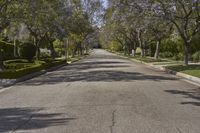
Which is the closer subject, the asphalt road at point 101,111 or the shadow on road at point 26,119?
the asphalt road at point 101,111

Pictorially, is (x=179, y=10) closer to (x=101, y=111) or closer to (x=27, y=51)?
(x=27, y=51)

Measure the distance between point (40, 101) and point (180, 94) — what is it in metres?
5.43

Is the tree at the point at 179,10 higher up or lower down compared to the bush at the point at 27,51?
→ higher up

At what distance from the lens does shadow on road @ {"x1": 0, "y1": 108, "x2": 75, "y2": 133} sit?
9.87 metres

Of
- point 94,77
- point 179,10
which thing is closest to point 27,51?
point 179,10

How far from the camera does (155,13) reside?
3738 centimetres

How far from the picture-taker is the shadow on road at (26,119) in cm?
987

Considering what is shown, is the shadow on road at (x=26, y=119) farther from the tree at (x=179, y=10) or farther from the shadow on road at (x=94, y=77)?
the tree at (x=179, y=10)

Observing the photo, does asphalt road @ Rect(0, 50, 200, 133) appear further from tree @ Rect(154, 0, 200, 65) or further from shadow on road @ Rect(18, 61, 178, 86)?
tree @ Rect(154, 0, 200, 65)

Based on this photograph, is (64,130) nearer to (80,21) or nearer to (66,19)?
(66,19)

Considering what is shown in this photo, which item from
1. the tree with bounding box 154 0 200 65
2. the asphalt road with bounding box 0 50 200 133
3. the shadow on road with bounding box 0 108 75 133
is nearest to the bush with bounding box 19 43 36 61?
the tree with bounding box 154 0 200 65

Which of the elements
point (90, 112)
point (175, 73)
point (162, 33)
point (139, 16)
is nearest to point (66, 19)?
point (162, 33)

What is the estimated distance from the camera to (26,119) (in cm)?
1091

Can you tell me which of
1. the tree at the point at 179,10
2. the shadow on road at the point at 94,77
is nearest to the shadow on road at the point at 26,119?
the shadow on road at the point at 94,77
